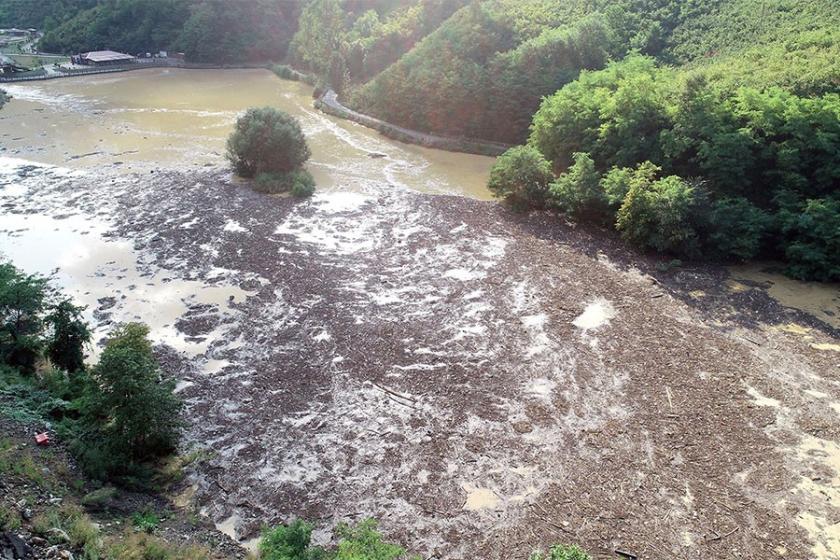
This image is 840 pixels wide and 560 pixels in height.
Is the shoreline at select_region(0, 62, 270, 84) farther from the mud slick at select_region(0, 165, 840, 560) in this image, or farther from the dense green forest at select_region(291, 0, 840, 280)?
the mud slick at select_region(0, 165, 840, 560)

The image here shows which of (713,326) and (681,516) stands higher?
(713,326)

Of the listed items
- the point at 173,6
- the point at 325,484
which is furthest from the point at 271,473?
the point at 173,6

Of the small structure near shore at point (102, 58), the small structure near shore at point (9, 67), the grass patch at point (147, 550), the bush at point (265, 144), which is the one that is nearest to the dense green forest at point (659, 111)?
the bush at point (265, 144)

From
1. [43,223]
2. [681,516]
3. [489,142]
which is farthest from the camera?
[489,142]

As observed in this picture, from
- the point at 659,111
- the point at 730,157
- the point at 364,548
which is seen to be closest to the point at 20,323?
the point at 364,548

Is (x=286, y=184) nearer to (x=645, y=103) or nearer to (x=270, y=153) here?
(x=270, y=153)

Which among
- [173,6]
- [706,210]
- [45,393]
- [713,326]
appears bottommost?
[45,393]

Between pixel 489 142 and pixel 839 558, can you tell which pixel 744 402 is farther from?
pixel 489 142
